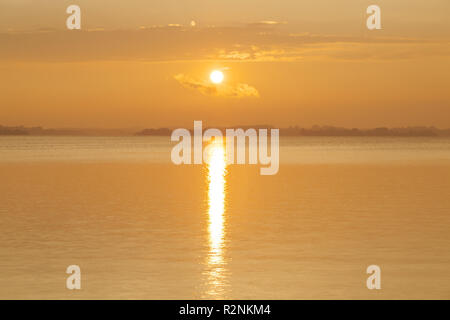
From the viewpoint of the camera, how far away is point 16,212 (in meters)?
28.6

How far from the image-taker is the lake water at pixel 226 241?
1575 cm

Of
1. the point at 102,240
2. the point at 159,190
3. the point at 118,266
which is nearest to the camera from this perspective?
the point at 118,266

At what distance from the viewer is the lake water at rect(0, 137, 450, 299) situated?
15.8m

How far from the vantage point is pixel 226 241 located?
2150 centimetres

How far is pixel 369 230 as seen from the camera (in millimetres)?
23625
